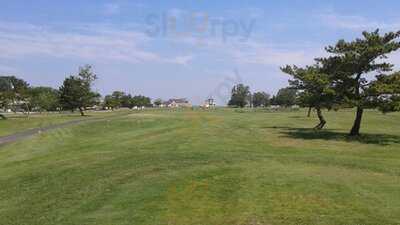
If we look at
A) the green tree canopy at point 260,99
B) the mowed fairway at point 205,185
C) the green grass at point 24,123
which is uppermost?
the green tree canopy at point 260,99

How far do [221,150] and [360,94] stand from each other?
38.1 feet

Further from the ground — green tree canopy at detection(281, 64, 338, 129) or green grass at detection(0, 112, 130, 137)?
green tree canopy at detection(281, 64, 338, 129)

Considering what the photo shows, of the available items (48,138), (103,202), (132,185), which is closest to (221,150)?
(132,185)

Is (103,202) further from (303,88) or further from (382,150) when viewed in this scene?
(303,88)

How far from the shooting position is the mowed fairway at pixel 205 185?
482 inches

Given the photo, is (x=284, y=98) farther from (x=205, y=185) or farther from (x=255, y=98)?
(x=205, y=185)

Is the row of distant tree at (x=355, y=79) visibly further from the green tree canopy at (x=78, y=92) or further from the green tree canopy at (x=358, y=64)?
the green tree canopy at (x=78, y=92)

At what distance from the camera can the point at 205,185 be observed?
607 inches

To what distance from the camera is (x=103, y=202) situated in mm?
14094

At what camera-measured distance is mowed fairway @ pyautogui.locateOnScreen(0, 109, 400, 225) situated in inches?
482

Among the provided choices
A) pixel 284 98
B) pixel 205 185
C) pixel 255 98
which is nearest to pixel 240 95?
pixel 284 98

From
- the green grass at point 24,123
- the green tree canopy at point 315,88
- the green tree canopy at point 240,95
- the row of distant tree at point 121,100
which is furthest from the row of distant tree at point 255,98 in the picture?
the green tree canopy at point 315,88

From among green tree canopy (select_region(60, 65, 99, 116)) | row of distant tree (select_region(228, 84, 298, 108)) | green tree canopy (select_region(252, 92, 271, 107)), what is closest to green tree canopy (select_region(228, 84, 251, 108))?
row of distant tree (select_region(228, 84, 298, 108))

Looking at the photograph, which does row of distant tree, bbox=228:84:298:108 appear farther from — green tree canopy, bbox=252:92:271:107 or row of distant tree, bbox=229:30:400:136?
row of distant tree, bbox=229:30:400:136
